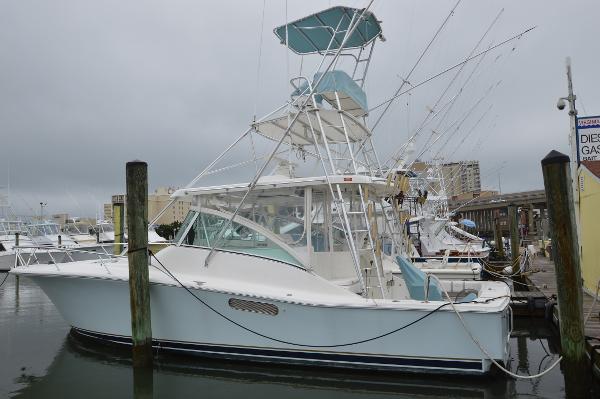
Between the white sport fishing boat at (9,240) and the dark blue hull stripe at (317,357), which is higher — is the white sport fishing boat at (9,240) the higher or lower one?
the higher one

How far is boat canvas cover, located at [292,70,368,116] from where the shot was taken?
8.33m

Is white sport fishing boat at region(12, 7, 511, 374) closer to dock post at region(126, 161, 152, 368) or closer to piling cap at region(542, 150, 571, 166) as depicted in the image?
dock post at region(126, 161, 152, 368)

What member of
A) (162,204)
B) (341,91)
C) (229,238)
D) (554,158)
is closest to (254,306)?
(229,238)

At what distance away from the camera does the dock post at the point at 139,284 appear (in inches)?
271

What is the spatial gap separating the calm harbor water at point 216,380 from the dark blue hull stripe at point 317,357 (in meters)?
0.18

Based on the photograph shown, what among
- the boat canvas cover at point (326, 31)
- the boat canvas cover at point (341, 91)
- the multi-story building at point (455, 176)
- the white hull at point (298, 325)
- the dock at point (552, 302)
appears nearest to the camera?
the white hull at point (298, 325)

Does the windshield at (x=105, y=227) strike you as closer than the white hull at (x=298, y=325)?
No

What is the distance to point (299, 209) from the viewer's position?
765 centimetres

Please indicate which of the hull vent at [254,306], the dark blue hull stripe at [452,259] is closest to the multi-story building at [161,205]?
the hull vent at [254,306]

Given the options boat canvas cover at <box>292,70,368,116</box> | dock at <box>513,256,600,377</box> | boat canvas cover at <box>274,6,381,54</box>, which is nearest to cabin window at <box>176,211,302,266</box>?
boat canvas cover at <box>292,70,368,116</box>

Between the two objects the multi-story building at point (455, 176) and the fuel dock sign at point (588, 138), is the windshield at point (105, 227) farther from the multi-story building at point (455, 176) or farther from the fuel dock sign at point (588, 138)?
the fuel dock sign at point (588, 138)

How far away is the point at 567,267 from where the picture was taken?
18.3 ft

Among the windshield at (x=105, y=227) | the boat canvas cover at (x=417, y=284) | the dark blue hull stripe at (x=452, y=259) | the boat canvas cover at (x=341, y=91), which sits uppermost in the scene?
the boat canvas cover at (x=341, y=91)

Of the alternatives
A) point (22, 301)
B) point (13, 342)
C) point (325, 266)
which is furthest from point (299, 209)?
point (22, 301)
